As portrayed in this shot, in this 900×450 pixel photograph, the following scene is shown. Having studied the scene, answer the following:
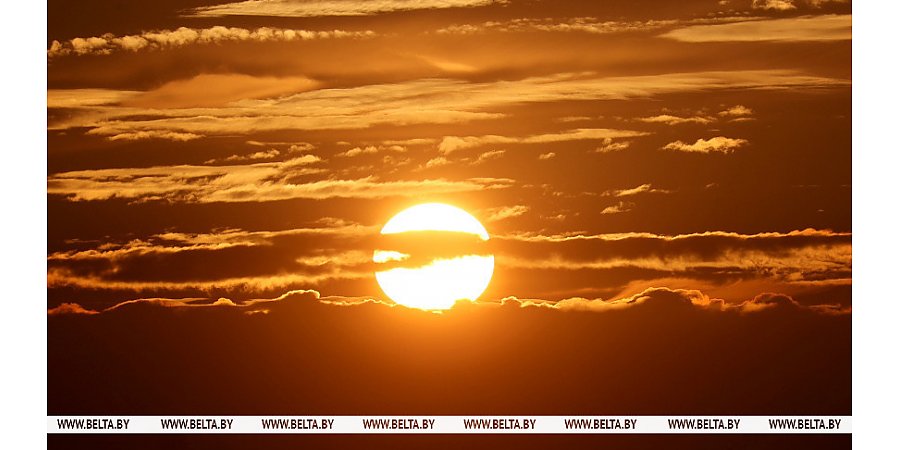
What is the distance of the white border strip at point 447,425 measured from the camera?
3616 centimetres

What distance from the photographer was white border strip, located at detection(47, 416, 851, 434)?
Answer: 36.2m

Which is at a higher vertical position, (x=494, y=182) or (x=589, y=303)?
(x=494, y=182)

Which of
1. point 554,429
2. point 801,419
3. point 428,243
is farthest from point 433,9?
point 801,419

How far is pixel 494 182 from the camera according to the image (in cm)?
3706

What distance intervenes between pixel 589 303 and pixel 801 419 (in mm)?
5055

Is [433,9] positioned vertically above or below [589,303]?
above

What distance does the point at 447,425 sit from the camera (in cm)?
3631

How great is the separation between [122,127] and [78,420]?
247 inches

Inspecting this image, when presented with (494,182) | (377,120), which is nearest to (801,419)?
(494,182)

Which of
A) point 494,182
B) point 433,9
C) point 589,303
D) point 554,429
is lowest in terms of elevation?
point 554,429

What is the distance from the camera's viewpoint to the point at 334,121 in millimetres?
37312

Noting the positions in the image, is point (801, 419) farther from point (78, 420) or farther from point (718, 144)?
point (78, 420)

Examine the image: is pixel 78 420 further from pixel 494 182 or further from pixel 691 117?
pixel 691 117

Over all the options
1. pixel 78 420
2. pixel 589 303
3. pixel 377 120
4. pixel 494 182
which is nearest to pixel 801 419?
pixel 589 303
